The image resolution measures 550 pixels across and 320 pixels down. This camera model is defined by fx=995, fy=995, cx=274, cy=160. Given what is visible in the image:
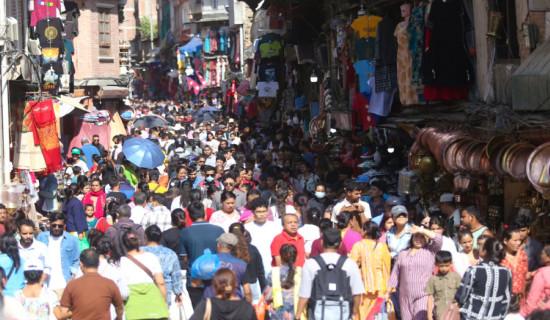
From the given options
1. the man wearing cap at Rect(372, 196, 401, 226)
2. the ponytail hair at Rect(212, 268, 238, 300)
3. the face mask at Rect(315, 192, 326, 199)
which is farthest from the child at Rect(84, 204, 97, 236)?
the ponytail hair at Rect(212, 268, 238, 300)

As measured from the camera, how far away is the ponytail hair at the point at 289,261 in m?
8.80

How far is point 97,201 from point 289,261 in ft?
21.9

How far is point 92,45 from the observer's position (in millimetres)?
37188

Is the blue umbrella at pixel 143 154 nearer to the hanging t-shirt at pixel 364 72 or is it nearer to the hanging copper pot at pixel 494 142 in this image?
the hanging t-shirt at pixel 364 72

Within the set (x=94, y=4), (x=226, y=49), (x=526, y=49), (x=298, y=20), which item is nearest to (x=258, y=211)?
(x=526, y=49)

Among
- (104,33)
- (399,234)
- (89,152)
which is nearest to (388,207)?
(399,234)

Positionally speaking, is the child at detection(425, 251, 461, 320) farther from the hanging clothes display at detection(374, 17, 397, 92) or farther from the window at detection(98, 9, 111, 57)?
the window at detection(98, 9, 111, 57)

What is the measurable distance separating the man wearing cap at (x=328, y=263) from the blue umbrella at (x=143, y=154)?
32.3 feet

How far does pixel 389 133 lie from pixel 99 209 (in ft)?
17.5

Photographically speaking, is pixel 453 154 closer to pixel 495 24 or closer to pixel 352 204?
pixel 352 204

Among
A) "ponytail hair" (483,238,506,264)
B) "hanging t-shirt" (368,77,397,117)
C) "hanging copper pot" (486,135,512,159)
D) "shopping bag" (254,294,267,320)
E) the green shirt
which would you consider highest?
"hanging t-shirt" (368,77,397,117)

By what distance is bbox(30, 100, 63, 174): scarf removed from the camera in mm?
18516

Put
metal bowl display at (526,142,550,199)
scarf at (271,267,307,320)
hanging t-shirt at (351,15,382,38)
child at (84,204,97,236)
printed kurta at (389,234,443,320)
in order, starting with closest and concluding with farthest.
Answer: scarf at (271,267,307,320) → printed kurta at (389,234,443,320) → metal bowl display at (526,142,550,199) → child at (84,204,97,236) → hanging t-shirt at (351,15,382,38)

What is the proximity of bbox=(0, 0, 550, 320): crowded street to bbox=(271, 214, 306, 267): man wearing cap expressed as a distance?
2 centimetres
